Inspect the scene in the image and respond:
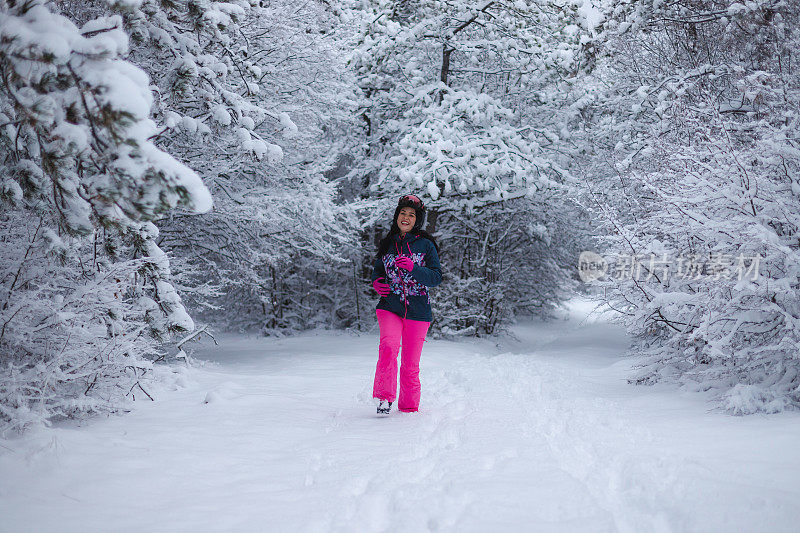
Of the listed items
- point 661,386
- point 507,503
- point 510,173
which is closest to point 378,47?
point 510,173

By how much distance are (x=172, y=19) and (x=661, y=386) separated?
5.84 metres

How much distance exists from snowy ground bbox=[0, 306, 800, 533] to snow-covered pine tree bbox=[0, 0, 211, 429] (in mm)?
396

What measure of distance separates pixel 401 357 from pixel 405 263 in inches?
32.1

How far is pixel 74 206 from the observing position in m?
2.66

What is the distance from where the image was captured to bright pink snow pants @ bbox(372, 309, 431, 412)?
13.9ft

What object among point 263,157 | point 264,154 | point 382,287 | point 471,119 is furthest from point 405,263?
point 471,119

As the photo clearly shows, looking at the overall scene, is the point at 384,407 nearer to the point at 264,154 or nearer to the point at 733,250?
the point at 733,250

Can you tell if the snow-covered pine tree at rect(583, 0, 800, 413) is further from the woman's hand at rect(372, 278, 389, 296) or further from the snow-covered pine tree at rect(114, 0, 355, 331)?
the snow-covered pine tree at rect(114, 0, 355, 331)

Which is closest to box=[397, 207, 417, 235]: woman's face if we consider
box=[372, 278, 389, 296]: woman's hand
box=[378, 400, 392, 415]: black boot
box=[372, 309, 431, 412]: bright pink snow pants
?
box=[372, 278, 389, 296]: woman's hand

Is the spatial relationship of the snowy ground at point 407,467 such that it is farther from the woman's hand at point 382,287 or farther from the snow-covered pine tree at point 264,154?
the snow-covered pine tree at point 264,154

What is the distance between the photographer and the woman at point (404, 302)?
4.26 m

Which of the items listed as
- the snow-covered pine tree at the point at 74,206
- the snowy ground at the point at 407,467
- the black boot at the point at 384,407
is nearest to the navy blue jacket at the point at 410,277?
the black boot at the point at 384,407

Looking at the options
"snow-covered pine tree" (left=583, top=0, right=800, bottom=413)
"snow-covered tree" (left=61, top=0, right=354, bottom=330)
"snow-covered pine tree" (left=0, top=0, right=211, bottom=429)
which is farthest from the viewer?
"snow-covered tree" (left=61, top=0, right=354, bottom=330)

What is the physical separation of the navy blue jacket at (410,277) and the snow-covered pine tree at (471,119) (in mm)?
4196
